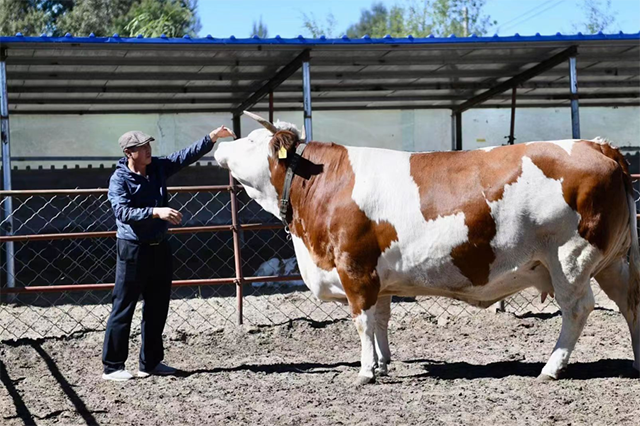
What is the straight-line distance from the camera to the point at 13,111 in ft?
49.9

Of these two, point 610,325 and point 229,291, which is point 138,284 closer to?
point 610,325

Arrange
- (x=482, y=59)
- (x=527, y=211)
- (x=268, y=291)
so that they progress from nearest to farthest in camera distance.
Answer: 1. (x=527, y=211)
2. (x=268, y=291)
3. (x=482, y=59)

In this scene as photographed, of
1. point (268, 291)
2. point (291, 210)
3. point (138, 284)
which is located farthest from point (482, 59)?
point (138, 284)

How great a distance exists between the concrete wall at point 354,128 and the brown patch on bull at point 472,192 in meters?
11.1

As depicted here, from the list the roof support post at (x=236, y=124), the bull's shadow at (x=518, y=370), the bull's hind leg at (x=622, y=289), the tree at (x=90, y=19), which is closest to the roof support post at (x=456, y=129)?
the roof support post at (x=236, y=124)

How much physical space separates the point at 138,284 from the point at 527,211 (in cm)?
264

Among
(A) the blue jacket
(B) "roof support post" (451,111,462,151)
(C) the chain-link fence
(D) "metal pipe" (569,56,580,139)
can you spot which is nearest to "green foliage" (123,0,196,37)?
(B) "roof support post" (451,111,462,151)

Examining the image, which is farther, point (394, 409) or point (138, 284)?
point (138, 284)

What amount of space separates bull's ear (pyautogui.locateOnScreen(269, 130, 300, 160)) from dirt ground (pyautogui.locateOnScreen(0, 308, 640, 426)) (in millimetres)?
1550

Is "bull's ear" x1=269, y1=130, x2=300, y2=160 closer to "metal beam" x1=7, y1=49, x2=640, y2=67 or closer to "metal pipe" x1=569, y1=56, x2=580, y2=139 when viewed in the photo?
"metal beam" x1=7, y1=49, x2=640, y2=67

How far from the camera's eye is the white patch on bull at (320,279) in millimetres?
5551

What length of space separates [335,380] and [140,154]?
202 cm

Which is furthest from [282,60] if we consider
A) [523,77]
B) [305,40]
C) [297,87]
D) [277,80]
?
[523,77]

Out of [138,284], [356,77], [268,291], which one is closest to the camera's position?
[138,284]
